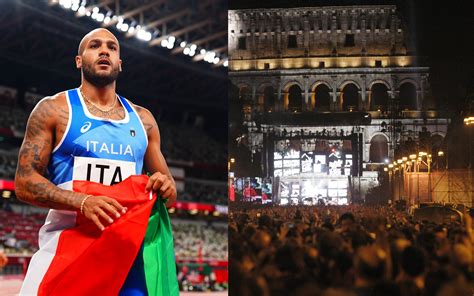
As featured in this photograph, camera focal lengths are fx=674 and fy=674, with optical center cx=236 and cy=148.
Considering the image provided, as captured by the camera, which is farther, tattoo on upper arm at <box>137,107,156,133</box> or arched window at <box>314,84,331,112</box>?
arched window at <box>314,84,331,112</box>

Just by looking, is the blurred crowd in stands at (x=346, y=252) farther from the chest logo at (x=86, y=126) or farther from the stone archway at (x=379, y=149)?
the chest logo at (x=86, y=126)

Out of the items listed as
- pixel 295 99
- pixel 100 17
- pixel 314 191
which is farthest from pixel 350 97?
pixel 100 17

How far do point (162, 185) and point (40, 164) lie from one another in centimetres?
43

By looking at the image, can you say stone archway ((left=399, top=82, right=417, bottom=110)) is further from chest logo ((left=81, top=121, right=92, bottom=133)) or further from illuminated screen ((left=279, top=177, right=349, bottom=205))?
chest logo ((left=81, top=121, right=92, bottom=133))

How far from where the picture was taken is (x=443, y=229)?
2721 millimetres

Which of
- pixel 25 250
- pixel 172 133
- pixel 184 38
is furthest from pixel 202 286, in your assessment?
pixel 172 133

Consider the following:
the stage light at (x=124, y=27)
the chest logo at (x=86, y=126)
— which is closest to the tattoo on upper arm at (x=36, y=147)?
the chest logo at (x=86, y=126)

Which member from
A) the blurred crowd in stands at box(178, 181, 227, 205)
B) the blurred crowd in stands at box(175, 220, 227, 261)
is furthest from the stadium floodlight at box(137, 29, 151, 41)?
the blurred crowd in stands at box(178, 181, 227, 205)

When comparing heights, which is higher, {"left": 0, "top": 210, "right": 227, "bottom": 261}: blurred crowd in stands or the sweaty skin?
the sweaty skin

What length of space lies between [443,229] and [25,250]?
17.4m

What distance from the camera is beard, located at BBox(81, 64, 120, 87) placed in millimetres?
2533

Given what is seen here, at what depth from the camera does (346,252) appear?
2729mm

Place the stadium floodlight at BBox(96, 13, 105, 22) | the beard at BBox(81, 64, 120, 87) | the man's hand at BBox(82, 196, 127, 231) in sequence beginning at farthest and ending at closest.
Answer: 1. the stadium floodlight at BBox(96, 13, 105, 22)
2. the beard at BBox(81, 64, 120, 87)
3. the man's hand at BBox(82, 196, 127, 231)

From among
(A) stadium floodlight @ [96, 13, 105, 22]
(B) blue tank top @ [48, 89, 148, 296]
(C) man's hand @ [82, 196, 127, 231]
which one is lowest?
(C) man's hand @ [82, 196, 127, 231]
